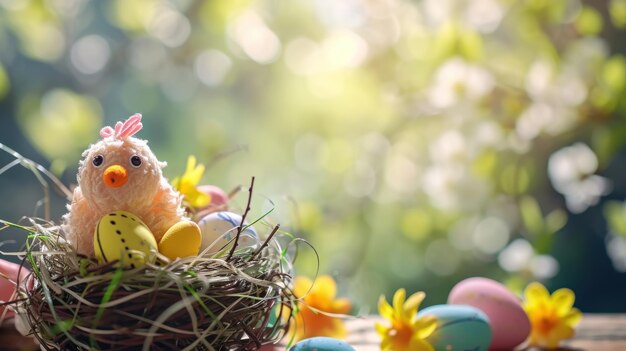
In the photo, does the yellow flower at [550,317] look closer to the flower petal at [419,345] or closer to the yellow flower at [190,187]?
the flower petal at [419,345]

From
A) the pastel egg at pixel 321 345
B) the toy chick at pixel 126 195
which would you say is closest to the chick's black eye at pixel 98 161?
the toy chick at pixel 126 195

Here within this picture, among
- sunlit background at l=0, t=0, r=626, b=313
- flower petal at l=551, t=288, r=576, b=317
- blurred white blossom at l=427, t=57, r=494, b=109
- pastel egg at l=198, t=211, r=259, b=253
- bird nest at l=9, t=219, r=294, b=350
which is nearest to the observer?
bird nest at l=9, t=219, r=294, b=350

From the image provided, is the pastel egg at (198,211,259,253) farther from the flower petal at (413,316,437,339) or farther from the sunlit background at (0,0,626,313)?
the sunlit background at (0,0,626,313)

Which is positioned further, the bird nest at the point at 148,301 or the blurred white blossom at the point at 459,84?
the blurred white blossom at the point at 459,84

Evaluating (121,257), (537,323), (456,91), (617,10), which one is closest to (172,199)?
(121,257)

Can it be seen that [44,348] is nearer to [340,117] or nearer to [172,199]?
[172,199]

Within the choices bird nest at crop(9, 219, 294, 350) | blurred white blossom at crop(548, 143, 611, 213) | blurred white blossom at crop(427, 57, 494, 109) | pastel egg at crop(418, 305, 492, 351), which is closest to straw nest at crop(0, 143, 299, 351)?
bird nest at crop(9, 219, 294, 350)
